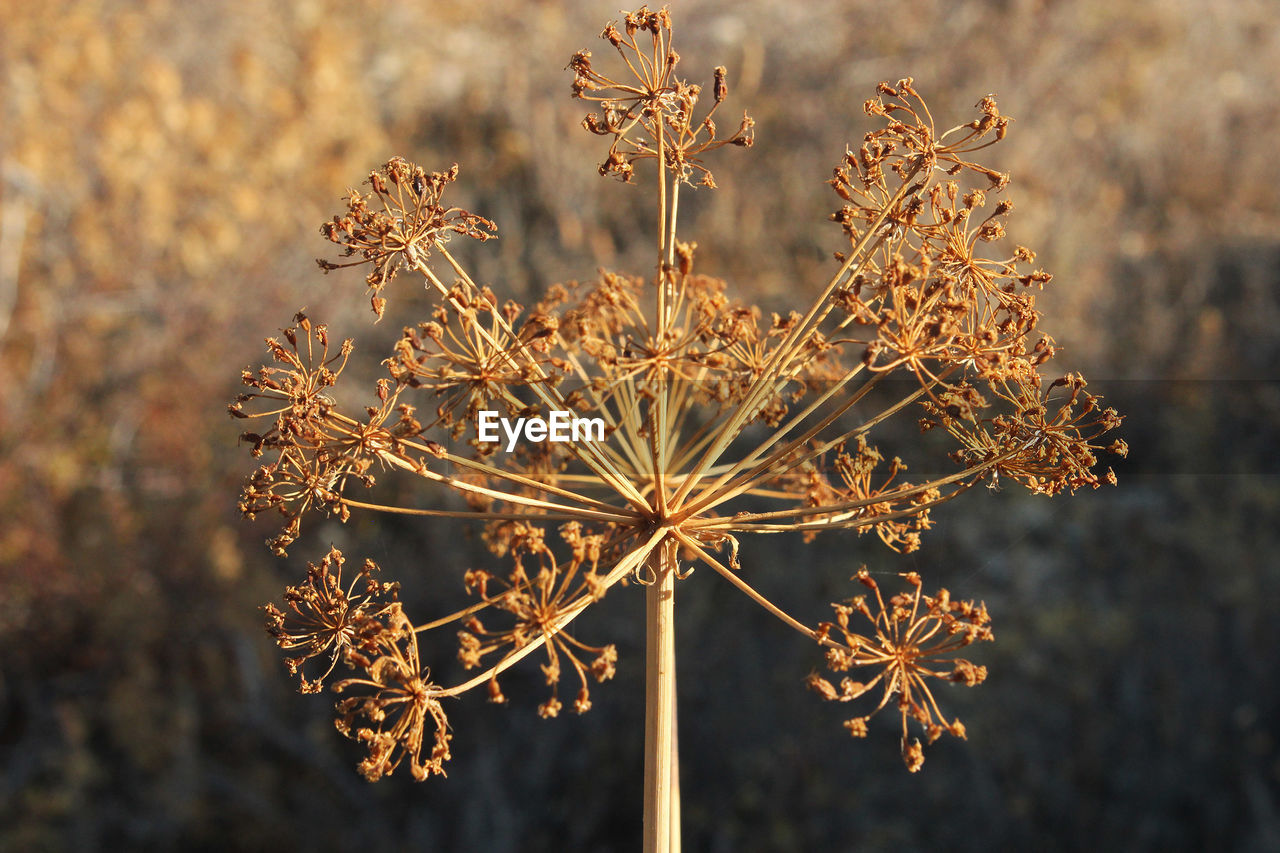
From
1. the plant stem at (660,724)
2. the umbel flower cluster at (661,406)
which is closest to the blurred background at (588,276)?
the umbel flower cluster at (661,406)

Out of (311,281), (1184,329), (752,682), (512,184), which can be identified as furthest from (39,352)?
(1184,329)

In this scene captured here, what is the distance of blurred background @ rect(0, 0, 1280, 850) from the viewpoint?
3.39 m

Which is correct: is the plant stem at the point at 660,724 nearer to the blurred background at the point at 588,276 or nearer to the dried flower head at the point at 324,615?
the dried flower head at the point at 324,615

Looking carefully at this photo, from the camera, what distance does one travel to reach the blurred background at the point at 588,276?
11.1 ft

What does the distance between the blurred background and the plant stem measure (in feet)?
7.63

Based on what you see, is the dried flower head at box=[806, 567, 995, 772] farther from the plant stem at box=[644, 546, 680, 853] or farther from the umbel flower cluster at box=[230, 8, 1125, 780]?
the plant stem at box=[644, 546, 680, 853]

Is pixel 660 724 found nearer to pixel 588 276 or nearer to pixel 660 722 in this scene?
pixel 660 722

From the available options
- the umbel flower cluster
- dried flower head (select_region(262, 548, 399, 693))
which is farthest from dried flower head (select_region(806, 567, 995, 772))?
dried flower head (select_region(262, 548, 399, 693))

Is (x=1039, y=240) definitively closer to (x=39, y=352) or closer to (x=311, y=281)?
(x=311, y=281)

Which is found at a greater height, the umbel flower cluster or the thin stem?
the umbel flower cluster

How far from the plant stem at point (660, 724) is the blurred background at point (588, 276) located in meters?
2.32

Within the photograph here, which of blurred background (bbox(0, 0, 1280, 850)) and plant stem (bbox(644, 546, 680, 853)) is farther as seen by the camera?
blurred background (bbox(0, 0, 1280, 850))

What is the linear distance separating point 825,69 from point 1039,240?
134cm

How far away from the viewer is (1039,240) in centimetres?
395
